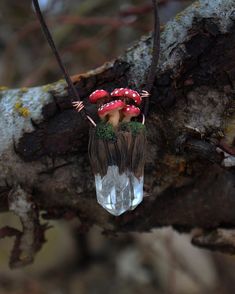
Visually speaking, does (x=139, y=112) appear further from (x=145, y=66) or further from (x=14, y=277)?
(x=14, y=277)

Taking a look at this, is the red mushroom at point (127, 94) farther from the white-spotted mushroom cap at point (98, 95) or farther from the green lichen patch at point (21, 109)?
the green lichen patch at point (21, 109)

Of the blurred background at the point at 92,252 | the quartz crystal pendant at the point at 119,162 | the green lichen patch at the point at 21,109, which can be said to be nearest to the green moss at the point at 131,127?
the quartz crystal pendant at the point at 119,162

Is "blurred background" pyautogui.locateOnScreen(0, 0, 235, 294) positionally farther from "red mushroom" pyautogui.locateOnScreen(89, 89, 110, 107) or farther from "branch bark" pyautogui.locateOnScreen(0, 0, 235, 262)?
"red mushroom" pyautogui.locateOnScreen(89, 89, 110, 107)

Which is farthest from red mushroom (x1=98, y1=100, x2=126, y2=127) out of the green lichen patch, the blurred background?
the blurred background

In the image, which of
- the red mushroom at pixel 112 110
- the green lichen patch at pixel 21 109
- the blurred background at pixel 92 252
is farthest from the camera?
the blurred background at pixel 92 252

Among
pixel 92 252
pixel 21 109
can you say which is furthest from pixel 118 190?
pixel 92 252

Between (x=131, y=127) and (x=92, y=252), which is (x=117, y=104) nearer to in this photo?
(x=131, y=127)
